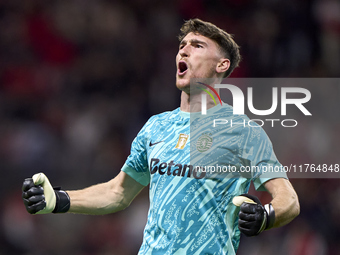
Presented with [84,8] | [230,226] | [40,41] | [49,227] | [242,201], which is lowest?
[49,227]

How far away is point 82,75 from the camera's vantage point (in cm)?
701

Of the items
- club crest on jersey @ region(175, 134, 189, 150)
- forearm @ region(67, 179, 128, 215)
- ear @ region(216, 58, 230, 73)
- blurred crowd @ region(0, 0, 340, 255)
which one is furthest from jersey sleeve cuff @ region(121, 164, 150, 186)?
blurred crowd @ region(0, 0, 340, 255)

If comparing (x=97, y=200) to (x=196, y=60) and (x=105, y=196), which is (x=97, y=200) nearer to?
(x=105, y=196)

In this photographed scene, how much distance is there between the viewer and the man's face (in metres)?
3.46

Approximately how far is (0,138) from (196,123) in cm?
390

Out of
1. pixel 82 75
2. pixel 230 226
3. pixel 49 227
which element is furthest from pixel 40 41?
pixel 230 226

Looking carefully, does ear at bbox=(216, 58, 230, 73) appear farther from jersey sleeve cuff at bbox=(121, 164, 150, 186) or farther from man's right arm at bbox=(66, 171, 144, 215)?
man's right arm at bbox=(66, 171, 144, 215)

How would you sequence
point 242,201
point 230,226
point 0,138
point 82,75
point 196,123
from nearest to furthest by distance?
1. point 242,201
2. point 230,226
3. point 196,123
4. point 0,138
5. point 82,75

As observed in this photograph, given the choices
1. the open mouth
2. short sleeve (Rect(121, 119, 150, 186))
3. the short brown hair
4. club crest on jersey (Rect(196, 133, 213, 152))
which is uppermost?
the short brown hair

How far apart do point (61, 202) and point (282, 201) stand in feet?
4.82

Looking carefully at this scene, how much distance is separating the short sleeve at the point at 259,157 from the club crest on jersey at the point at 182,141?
39 centimetres

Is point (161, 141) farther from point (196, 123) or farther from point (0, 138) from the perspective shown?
point (0, 138)

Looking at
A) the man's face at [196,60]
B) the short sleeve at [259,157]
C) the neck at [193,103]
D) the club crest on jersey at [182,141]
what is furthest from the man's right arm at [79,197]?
the short sleeve at [259,157]

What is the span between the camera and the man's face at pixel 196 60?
346 centimetres
